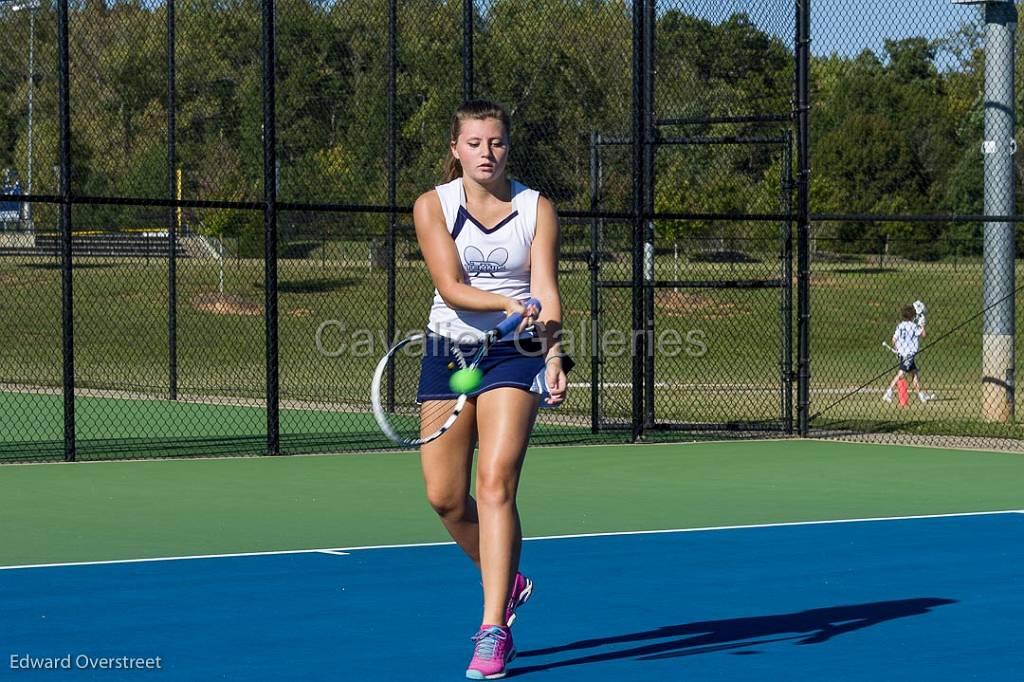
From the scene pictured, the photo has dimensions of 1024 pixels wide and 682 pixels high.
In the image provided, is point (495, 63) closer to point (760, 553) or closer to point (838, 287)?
point (760, 553)

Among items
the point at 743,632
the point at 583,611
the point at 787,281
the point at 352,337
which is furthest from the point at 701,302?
the point at 743,632

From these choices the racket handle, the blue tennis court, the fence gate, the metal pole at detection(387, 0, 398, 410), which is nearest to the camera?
the racket handle

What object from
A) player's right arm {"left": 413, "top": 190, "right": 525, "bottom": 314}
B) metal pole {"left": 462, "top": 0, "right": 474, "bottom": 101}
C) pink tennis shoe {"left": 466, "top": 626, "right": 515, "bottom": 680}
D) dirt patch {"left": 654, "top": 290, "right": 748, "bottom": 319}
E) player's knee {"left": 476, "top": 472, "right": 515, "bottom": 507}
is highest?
metal pole {"left": 462, "top": 0, "right": 474, "bottom": 101}

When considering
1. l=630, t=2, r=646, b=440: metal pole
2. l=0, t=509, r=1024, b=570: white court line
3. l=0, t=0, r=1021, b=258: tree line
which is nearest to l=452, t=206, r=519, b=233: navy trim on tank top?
l=0, t=509, r=1024, b=570: white court line

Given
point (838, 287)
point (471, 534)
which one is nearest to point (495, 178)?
point (471, 534)

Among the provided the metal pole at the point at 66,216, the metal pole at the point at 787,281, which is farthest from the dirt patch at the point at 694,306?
the metal pole at the point at 66,216

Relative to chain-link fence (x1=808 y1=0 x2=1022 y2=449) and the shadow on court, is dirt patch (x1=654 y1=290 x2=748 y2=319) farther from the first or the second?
the shadow on court

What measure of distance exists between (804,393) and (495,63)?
7.88 m

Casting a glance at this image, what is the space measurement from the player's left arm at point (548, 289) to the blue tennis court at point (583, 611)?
106 centimetres

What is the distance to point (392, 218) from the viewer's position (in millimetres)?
16781

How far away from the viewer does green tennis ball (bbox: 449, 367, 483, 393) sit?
6.59 metres

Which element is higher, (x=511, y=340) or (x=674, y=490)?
(x=511, y=340)

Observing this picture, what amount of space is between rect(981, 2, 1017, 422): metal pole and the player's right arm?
10716 millimetres

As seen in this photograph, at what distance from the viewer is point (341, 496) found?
39.5ft
